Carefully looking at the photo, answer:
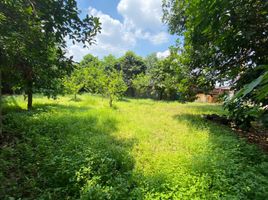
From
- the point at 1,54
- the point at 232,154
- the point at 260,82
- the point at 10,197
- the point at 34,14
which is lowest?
the point at 10,197

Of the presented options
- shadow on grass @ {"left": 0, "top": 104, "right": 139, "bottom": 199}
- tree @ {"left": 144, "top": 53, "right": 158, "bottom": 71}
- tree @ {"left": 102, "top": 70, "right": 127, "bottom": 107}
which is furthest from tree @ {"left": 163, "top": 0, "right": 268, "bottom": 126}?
tree @ {"left": 144, "top": 53, "right": 158, "bottom": 71}

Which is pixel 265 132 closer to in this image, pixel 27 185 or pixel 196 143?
pixel 196 143

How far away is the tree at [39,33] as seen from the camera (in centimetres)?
438

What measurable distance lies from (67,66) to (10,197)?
13.9ft

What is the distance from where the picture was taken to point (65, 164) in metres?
4.24

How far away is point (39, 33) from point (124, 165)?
319 cm

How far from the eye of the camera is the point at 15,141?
18.0ft

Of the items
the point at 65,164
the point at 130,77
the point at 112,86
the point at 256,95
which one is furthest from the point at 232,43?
the point at 130,77

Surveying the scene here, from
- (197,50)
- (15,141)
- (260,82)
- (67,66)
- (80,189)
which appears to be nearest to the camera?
(260,82)

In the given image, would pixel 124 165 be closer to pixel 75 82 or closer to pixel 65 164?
pixel 65 164

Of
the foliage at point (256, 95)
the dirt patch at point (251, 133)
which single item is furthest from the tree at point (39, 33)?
the dirt patch at point (251, 133)

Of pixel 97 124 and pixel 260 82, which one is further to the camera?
pixel 97 124

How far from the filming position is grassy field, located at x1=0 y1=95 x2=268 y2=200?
11.7ft

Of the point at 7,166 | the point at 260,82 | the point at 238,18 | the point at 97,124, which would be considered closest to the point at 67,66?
the point at 97,124
